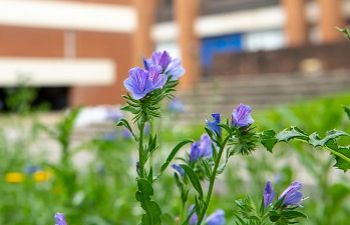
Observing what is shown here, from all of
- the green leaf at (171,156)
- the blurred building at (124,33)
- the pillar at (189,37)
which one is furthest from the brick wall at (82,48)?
the green leaf at (171,156)

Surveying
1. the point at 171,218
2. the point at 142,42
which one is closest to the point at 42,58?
the point at 142,42

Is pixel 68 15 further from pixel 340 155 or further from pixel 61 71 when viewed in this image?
pixel 340 155

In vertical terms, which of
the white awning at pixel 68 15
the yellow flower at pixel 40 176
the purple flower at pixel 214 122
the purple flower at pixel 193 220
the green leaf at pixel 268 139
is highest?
the white awning at pixel 68 15

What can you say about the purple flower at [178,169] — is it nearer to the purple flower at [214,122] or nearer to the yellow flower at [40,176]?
the purple flower at [214,122]

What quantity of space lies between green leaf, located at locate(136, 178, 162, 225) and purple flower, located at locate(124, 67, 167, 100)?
3.9 inches

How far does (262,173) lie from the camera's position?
2916mm

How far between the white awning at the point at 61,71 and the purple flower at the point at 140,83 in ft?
92.5

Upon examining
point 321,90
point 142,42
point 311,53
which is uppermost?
point 142,42

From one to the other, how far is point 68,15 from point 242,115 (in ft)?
97.9

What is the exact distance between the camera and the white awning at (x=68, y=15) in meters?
28.4

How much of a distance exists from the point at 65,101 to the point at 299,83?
17947 mm

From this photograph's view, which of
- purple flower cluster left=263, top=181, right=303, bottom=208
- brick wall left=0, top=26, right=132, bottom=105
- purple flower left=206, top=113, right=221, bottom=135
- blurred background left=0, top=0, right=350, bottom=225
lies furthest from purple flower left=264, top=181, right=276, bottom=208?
brick wall left=0, top=26, right=132, bottom=105

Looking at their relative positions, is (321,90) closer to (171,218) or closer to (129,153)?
(129,153)

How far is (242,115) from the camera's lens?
0.75 meters
